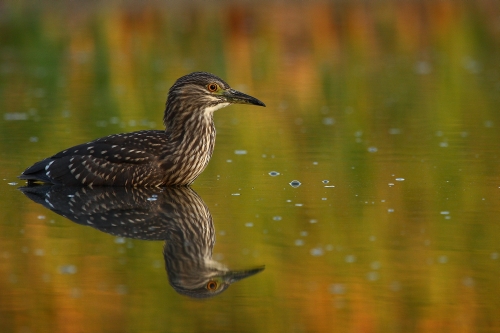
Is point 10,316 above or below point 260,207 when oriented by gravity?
below

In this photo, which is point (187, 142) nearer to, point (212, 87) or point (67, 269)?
point (212, 87)

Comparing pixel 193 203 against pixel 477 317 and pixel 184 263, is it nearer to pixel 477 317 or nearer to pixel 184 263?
pixel 184 263

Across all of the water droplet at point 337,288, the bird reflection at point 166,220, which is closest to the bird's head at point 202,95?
the bird reflection at point 166,220

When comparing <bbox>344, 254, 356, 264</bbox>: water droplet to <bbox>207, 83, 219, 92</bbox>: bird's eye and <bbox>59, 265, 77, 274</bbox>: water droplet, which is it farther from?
<bbox>207, 83, 219, 92</bbox>: bird's eye

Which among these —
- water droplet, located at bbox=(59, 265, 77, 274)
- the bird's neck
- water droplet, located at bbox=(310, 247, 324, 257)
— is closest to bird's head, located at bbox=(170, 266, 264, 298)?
water droplet, located at bbox=(310, 247, 324, 257)

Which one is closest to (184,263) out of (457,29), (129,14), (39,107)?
(39,107)

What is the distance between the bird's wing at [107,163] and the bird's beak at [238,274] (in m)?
3.04

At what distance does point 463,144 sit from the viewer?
38.5 feet

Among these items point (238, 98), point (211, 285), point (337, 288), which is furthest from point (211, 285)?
point (238, 98)

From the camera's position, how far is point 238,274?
680 centimetres

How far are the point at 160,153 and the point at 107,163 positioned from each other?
1.62 ft

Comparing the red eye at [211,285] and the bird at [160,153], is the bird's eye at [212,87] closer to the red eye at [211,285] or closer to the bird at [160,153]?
the bird at [160,153]

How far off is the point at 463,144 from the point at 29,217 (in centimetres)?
526

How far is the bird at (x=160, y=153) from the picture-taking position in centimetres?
976
